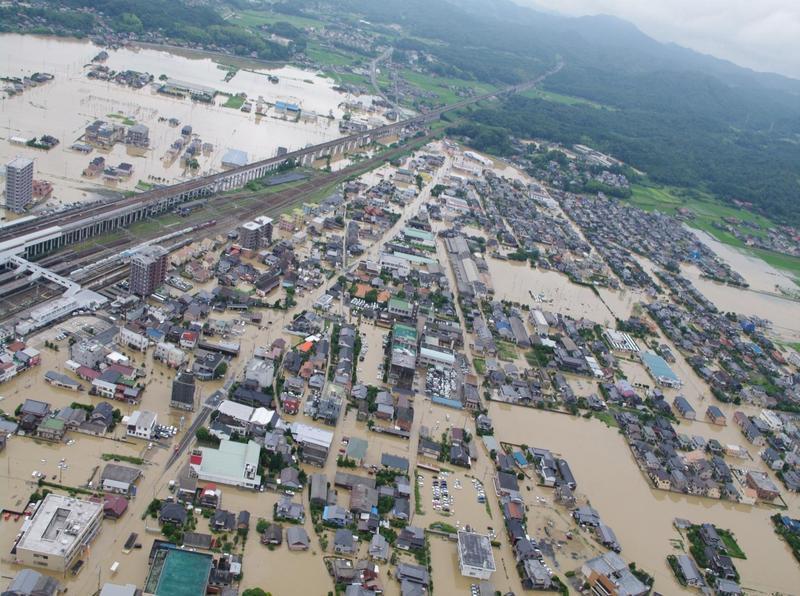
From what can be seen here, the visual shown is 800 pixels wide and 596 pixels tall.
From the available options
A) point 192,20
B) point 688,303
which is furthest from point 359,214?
point 192,20

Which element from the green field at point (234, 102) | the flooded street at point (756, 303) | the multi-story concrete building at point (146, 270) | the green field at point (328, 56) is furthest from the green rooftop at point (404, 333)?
the green field at point (328, 56)

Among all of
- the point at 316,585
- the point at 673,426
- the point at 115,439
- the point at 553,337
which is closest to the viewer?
the point at 316,585

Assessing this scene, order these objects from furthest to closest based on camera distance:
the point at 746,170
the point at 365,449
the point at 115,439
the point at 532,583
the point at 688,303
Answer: the point at 746,170 → the point at 688,303 → the point at 365,449 → the point at 115,439 → the point at 532,583

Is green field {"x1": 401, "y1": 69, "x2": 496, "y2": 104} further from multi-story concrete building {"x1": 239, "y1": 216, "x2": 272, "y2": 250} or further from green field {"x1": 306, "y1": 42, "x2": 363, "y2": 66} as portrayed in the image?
multi-story concrete building {"x1": 239, "y1": 216, "x2": 272, "y2": 250}

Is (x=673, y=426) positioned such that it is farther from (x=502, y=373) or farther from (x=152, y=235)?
(x=152, y=235)

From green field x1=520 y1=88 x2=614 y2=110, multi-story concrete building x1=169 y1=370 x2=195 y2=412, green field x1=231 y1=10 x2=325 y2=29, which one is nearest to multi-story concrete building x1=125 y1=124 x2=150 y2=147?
multi-story concrete building x1=169 y1=370 x2=195 y2=412

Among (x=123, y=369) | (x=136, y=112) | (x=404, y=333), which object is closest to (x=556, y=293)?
(x=404, y=333)

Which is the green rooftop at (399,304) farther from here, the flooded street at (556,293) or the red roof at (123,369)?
the red roof at (123,369)
